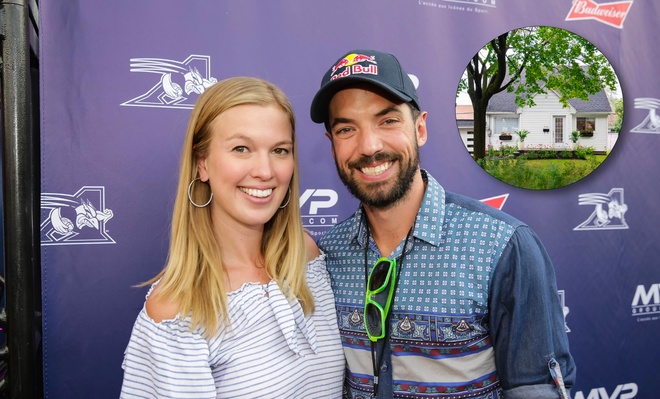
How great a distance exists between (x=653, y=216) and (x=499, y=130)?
107cm

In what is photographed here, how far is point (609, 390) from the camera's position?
107 inches

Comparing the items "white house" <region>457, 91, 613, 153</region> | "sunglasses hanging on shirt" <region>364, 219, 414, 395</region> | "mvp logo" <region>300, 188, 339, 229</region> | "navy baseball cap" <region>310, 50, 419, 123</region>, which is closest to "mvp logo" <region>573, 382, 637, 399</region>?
"white house" <region>457, 91, 613, 153</region>

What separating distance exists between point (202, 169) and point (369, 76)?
1.75ft

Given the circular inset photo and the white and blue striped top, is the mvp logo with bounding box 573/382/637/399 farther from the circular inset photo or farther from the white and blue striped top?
the white and blue striped top

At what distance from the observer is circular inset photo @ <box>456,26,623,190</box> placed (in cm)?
248

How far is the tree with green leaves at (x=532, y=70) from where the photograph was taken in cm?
248

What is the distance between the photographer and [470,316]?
1.30 meters

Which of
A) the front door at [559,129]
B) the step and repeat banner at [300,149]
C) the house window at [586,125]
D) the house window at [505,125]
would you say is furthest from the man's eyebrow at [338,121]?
the house window at [586,125]

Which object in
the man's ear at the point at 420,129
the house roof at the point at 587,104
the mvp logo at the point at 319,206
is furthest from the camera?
the house roof at the point at 587,104

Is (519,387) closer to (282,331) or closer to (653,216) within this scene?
(282,331)

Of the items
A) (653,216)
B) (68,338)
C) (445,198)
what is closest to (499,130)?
(653,216)

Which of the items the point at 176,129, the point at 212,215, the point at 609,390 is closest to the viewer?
the point at 212,215

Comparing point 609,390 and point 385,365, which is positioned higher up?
point 385,365

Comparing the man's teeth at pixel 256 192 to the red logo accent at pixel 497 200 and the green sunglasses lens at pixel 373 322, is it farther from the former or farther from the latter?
the red logo accent at pixel 497 200
